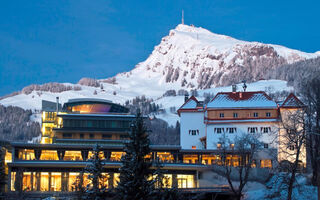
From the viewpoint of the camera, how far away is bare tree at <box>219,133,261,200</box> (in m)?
82.0

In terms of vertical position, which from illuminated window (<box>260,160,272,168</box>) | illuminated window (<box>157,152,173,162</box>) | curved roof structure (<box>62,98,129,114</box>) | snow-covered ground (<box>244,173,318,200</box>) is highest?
curved roof structure (<box>62,98,129,114</box>)

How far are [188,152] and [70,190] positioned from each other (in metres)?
23.4

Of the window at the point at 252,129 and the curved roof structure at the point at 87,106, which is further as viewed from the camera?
the curved roof structure at the point at 87,106

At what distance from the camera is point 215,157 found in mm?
95875

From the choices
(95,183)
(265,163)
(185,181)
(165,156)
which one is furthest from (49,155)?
(265,163)

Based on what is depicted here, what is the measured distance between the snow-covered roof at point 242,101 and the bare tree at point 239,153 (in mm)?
6922

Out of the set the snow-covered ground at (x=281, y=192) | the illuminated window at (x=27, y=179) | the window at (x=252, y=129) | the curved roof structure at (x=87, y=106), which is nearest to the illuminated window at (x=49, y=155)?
the illuminated window at (x=27, y=179)

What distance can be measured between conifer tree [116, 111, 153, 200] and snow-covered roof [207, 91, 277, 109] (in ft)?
178

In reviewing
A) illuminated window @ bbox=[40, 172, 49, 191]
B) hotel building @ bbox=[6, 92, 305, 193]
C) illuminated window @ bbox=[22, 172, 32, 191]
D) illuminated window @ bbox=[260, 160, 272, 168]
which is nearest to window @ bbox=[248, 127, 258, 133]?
hotel building @ bbox=[6, 92, 305, 193]

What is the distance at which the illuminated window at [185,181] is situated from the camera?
91.2 metres

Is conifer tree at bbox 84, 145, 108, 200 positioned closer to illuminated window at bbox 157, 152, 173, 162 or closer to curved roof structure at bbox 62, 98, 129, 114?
illuminated window at bbox 157, 152, 173, 162

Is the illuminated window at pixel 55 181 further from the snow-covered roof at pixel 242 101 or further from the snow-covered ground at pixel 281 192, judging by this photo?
the snow-covered roof at pixel 242 101

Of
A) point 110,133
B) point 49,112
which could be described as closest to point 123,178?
point 110,133

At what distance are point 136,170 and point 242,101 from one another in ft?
193
